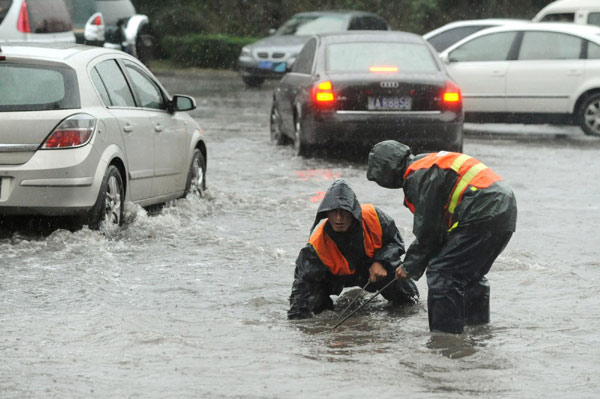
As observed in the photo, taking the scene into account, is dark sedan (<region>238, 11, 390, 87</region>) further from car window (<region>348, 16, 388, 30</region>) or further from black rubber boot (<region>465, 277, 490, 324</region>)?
black rubber boot (<region>465, 277, 490, 324</region>)

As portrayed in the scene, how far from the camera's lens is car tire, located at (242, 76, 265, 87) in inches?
1121

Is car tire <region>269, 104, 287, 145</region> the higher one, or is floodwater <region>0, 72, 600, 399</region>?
floodwater <region>0, 72, 600, 399</region>

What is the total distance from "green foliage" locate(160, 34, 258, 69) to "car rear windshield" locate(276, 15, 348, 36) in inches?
297

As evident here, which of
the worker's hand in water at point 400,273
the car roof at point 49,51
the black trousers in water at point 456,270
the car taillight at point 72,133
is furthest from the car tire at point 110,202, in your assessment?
the black trousers in water at point 456,270

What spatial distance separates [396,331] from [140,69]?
4.82 m

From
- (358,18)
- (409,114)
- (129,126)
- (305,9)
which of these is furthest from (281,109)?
(305,9)

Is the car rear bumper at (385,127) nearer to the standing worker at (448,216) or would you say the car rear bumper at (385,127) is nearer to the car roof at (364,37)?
the car roof at (364,37)

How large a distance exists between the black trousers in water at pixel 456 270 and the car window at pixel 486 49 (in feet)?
40.2

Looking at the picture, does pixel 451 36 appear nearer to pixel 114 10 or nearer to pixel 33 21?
pixel 114 10

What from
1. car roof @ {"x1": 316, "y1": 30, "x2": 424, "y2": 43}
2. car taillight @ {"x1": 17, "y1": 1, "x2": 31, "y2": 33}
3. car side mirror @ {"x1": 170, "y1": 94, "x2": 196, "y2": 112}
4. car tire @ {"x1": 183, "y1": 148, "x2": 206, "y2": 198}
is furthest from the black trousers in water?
car taillight @ {"x1": 17, "y1": 1, "x2": 31, "y2": 33}

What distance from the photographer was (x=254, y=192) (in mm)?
11969

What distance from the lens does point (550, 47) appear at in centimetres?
1809

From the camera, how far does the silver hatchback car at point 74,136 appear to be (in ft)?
28.7

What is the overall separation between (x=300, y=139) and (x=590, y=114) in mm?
5034
